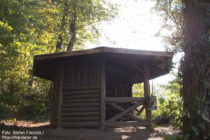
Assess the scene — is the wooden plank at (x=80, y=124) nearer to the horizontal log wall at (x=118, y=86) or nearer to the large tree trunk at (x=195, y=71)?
the horizontal log wall at (x=118, y=86)

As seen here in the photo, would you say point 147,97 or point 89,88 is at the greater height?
point 89,88

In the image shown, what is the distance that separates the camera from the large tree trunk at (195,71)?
2.69 m

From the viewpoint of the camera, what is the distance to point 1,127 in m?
6.59

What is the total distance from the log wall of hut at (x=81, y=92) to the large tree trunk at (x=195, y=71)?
517 cm

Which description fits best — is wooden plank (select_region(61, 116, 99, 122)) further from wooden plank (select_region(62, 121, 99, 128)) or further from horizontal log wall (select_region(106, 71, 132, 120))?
horizontal log wall (select_region(106, 71, 132, 120))

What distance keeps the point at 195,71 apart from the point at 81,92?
5.90 metres

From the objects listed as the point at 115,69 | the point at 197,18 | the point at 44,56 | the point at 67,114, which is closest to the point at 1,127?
the point at 67,114

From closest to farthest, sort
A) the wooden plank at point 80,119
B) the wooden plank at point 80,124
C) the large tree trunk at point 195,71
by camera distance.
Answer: the large tree trunk at point 195,71 → the wooden plank at point 80,124 → the wooden plank at point 80,119

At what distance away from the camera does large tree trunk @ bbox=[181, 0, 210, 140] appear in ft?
8.81

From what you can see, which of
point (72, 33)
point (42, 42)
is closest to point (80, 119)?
point (42, 42)

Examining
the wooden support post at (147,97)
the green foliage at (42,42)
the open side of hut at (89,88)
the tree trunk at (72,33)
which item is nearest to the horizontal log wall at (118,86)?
the open side of hut at (89,88)

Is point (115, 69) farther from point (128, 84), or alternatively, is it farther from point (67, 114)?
point (67, 114)

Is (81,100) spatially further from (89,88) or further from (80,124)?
(80,124)

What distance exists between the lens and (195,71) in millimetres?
2846
